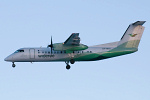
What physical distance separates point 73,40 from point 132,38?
23.9 ft

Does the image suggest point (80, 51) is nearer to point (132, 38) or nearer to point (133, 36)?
point (132, 38)

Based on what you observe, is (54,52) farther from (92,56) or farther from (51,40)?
(92,56)

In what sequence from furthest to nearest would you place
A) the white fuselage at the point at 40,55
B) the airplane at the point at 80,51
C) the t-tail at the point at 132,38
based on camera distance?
the t-tail at the point at 132,38 < the white fuselage at the point at 40,55 < the airplane at the point at 80,51

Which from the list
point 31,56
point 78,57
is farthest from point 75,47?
point 31,56

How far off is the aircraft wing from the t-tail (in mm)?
5564

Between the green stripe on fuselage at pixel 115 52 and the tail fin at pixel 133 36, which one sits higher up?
the tail fin at pixel 133 36

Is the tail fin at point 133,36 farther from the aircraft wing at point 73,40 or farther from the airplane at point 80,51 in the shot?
the aircraft wing at point 73,40

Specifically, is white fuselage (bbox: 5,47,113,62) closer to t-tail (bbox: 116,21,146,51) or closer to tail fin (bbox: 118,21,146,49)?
t-tail (bbox: 116,21,146,51)

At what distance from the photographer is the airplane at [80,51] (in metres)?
29.1

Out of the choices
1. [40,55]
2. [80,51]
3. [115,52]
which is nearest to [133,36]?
[115,52]

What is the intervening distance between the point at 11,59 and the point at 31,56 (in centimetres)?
226

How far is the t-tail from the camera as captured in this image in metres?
30.5

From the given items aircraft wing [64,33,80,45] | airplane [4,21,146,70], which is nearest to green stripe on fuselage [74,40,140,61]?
airplane [4,21,146,70]

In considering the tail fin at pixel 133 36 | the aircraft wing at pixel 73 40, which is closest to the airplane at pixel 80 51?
the tail fin at pixel 133 36
